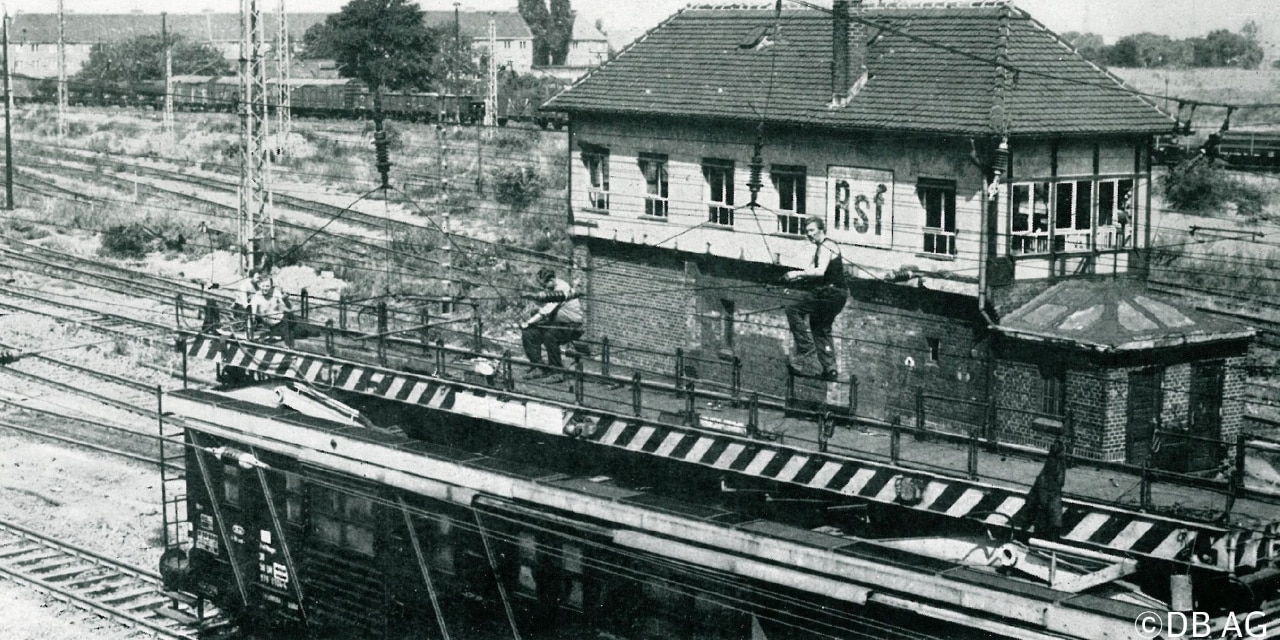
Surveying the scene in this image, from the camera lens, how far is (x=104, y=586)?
20.2 m

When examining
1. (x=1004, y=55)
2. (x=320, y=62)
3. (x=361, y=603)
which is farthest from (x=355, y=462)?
(x=320, y=62)

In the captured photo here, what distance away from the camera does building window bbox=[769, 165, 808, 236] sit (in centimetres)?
2623

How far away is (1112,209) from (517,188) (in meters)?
28.0

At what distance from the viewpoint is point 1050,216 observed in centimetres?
2339

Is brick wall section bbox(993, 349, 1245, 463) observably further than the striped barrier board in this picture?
Yes

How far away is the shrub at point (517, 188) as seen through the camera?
48688 mm

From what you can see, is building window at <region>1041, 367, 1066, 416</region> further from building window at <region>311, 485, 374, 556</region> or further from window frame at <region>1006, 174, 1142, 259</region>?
building window at <region>311, 485, 374, 556</region>

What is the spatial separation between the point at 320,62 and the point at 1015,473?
87.2 metres

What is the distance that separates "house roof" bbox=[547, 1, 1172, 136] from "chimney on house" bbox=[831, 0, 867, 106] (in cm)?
13

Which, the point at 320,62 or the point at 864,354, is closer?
the point at 864,354

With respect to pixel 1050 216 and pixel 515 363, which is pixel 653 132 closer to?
pixel 1050 216

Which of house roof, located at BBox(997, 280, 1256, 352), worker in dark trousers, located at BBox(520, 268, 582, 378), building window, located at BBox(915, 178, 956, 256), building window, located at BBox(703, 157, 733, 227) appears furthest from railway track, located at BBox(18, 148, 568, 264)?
worker in dark trousers, located at BBox(520, 268, 582, 378)

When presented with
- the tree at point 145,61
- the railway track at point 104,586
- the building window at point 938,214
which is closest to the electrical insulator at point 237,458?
the railway track at point 104,586

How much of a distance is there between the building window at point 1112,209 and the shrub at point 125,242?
28275 millimetres
